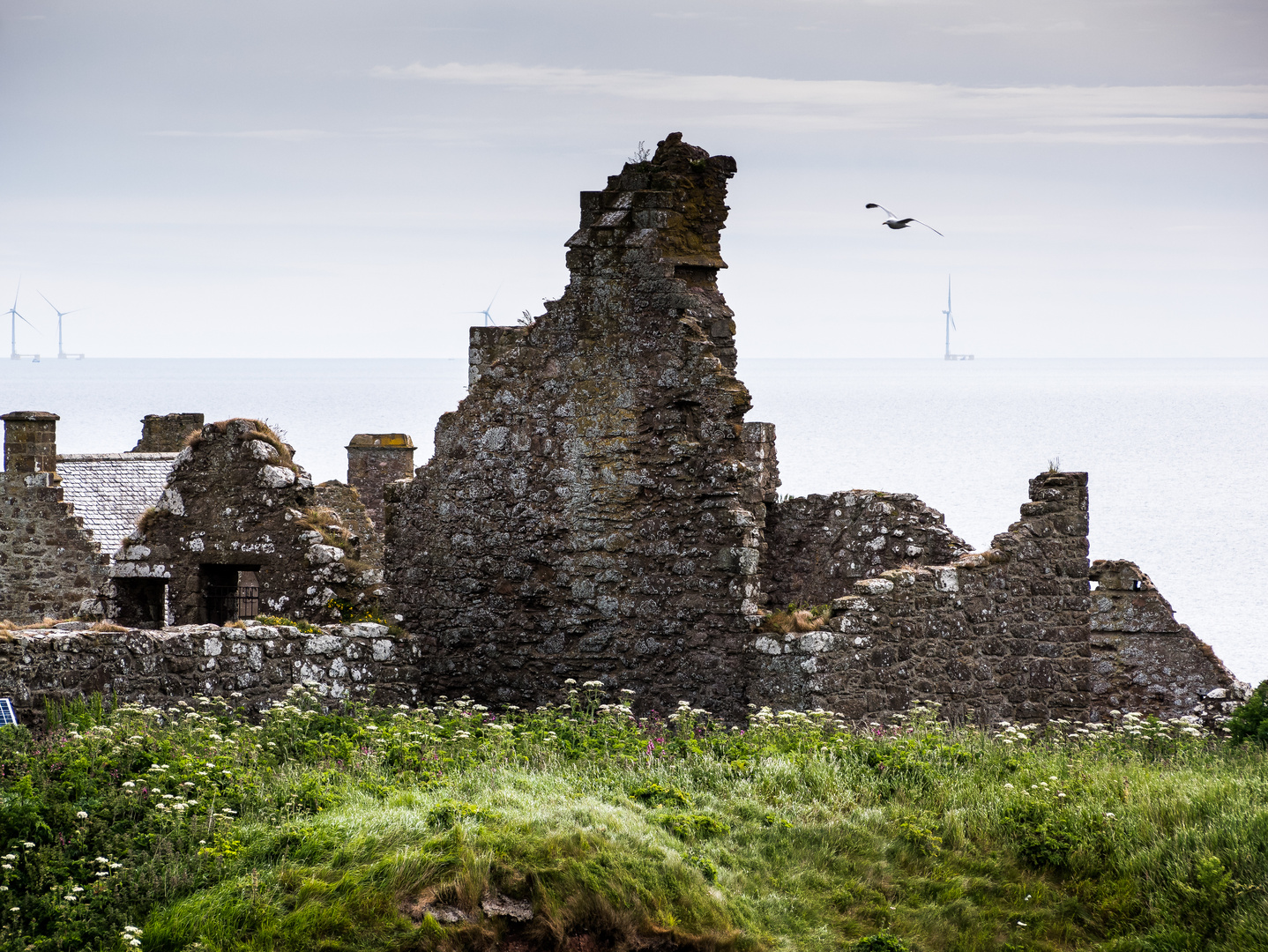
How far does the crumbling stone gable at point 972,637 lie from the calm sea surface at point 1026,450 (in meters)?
5.15

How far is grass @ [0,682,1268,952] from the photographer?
854cm

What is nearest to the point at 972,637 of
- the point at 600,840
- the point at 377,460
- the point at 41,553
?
the point at 600,840

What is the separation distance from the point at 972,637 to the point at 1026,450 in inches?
2563

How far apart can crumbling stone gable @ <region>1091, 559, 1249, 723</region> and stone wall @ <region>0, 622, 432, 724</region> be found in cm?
920

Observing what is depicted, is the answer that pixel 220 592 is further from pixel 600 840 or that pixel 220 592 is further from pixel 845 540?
pixel 600 840

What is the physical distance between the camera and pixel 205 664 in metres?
12.5

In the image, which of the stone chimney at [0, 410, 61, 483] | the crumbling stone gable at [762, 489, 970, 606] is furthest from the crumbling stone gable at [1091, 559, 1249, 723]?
the stone chimney at [0, 410, 61, 483]

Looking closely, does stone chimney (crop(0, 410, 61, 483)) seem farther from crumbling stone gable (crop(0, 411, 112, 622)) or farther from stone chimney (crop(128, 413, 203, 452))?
stone chimney (crop(128, 413, 203, 452))

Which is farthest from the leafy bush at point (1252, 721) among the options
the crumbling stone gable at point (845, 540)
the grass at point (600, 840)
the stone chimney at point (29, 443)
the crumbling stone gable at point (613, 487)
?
the stone chimney at point (29, 443)

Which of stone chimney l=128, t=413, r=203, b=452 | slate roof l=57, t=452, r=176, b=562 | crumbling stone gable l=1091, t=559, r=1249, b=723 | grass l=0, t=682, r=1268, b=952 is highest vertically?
stone chimney l=128, t=413, r=203, b=452

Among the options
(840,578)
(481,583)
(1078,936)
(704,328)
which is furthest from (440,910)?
(840,578)

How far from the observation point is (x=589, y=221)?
1430 centimetres

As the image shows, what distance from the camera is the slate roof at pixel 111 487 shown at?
29.1 metres

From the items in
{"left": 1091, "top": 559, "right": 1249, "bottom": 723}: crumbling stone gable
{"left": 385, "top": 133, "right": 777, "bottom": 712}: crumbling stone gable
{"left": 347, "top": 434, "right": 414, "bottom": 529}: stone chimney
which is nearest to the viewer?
{"left": 385, "top": 133, "right": 777, "bottom": 712}: crumbling stone gable
